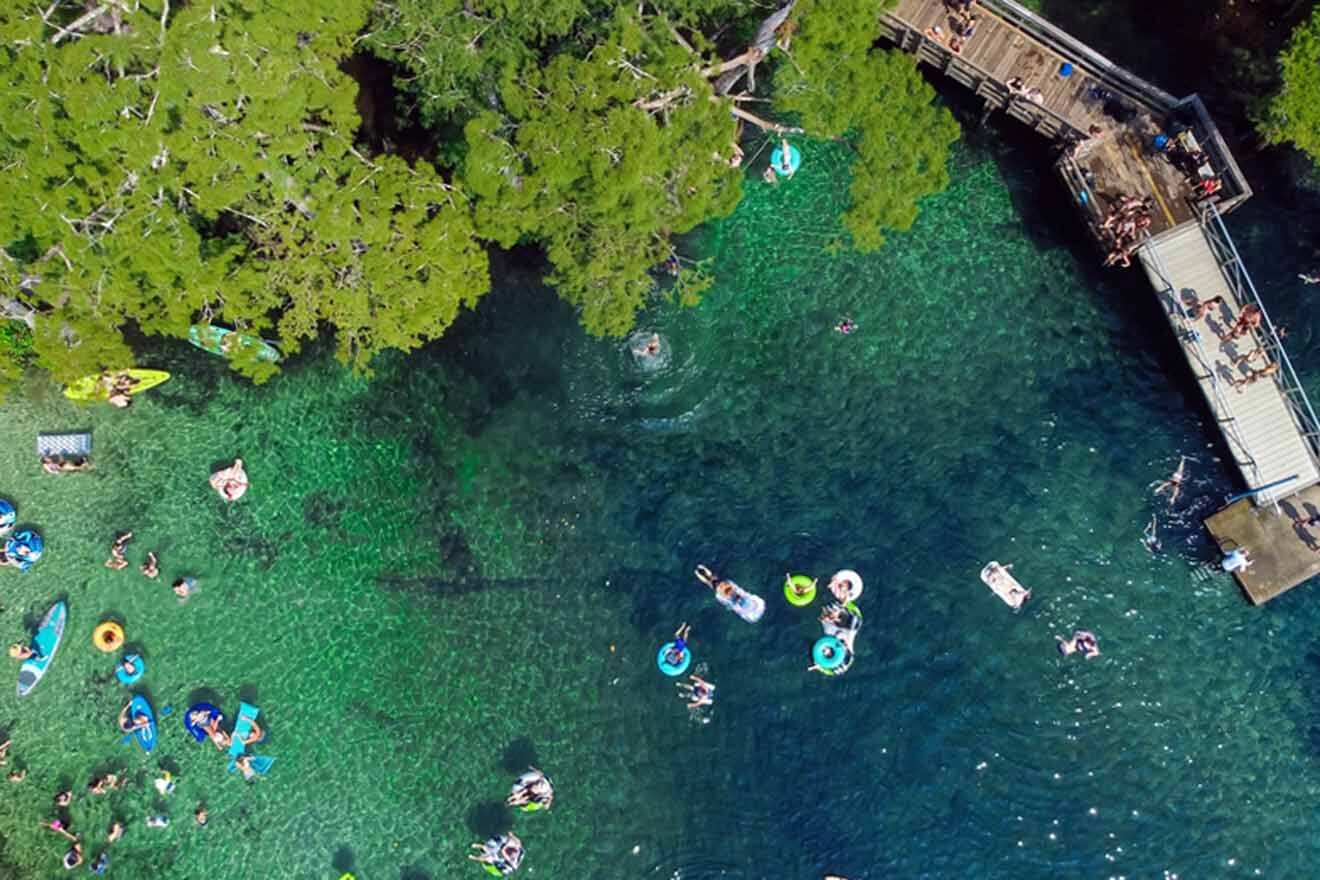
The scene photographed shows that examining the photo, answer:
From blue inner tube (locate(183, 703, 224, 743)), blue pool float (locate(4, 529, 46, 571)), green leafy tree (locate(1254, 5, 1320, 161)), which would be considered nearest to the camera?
green leafy tree (locate(1254, 5, 1320, 161))

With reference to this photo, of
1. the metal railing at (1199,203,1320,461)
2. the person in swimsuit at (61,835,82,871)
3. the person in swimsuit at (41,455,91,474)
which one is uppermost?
the metal railing at (1199,203,1320,461)

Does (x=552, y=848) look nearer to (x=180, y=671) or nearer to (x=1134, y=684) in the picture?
(x=180, y=671)

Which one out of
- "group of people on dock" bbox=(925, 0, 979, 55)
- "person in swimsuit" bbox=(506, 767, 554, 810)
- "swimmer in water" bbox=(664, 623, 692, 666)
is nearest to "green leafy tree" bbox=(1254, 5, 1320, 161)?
"group of people on dock" bbox=(925, 0, 979, 55)

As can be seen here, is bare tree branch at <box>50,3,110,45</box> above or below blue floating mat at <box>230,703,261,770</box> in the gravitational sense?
above

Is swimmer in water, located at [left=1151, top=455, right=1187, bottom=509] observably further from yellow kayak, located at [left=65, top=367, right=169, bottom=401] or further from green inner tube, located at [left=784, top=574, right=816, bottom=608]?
yellow kayak, located at [left=65, top=367, right=169, bottom=401]

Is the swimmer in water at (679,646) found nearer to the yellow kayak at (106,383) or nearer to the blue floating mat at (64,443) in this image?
the yellow kayak at (106,383)

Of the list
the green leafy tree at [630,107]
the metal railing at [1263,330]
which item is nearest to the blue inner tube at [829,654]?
the green leafy tree at [630,107]

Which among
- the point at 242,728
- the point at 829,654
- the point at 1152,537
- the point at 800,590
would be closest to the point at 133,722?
the point at 242,728
